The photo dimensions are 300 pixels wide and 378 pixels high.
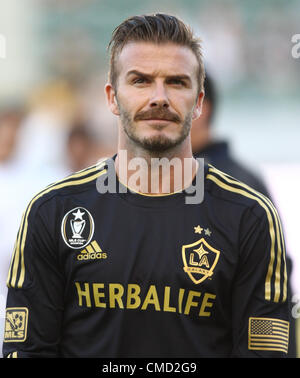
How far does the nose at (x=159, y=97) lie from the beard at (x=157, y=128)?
15mm

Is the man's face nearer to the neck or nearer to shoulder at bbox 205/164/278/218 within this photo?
the neck

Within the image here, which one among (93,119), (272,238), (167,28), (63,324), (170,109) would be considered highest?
(93,119)

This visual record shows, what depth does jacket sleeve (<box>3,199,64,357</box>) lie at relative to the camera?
255cm

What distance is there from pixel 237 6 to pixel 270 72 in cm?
72

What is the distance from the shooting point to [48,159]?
6.17m

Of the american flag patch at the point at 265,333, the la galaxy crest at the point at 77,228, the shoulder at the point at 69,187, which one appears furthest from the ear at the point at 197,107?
the american flag patch at the point at 265,333

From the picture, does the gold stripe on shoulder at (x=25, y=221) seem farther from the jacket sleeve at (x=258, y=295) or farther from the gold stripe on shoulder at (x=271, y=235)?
the jacket sleeve at (x=258, y=295)

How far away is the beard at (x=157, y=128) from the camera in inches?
97.7

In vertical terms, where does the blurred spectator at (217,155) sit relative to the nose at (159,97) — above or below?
above

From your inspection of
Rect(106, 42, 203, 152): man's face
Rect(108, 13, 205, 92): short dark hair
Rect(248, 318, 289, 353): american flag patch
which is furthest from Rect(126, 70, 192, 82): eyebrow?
Rect(248, 318, 289, 353): american flag patch

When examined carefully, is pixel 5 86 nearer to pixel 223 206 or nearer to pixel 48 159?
pixel 48 159

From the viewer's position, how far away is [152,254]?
2521mm

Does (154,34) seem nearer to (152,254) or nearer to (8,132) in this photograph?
(152,254)
